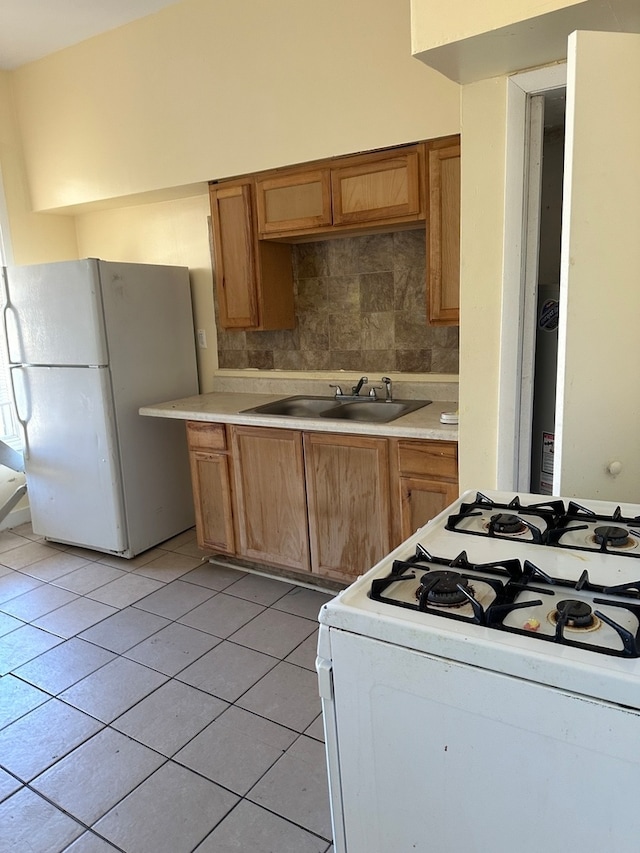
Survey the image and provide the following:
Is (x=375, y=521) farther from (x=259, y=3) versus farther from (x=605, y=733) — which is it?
(x=259, y=3)

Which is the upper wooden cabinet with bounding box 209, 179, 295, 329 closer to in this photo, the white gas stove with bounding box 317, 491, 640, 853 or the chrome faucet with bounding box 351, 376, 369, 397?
the chrome faucet with bounding box 351, 376, 369, 397

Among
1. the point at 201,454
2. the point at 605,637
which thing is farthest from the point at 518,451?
the point at 201,454

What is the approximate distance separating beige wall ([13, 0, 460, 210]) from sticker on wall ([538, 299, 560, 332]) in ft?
3.00

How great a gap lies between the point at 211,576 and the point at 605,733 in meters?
2.63

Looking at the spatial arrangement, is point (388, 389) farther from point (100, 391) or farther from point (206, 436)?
point (100, 391)

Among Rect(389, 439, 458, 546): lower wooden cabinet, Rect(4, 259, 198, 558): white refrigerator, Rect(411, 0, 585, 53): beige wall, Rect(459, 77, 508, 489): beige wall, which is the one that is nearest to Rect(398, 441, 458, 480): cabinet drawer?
Rect(389, 439, 458, 546): lower wooden cabinet

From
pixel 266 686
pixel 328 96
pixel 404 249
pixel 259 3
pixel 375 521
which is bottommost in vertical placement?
pixel 266 686

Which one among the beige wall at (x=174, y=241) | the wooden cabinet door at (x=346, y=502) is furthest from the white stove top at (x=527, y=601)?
the beige wall at (x=174, y=241)

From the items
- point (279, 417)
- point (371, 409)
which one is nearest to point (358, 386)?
point (371, 409)

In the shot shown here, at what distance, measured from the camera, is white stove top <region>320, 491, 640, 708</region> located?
2.43 feet

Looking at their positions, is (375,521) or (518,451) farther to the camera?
(375,521)

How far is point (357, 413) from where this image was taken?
303cm

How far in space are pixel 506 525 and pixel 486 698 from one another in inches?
17.2

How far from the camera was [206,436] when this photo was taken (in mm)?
3027
